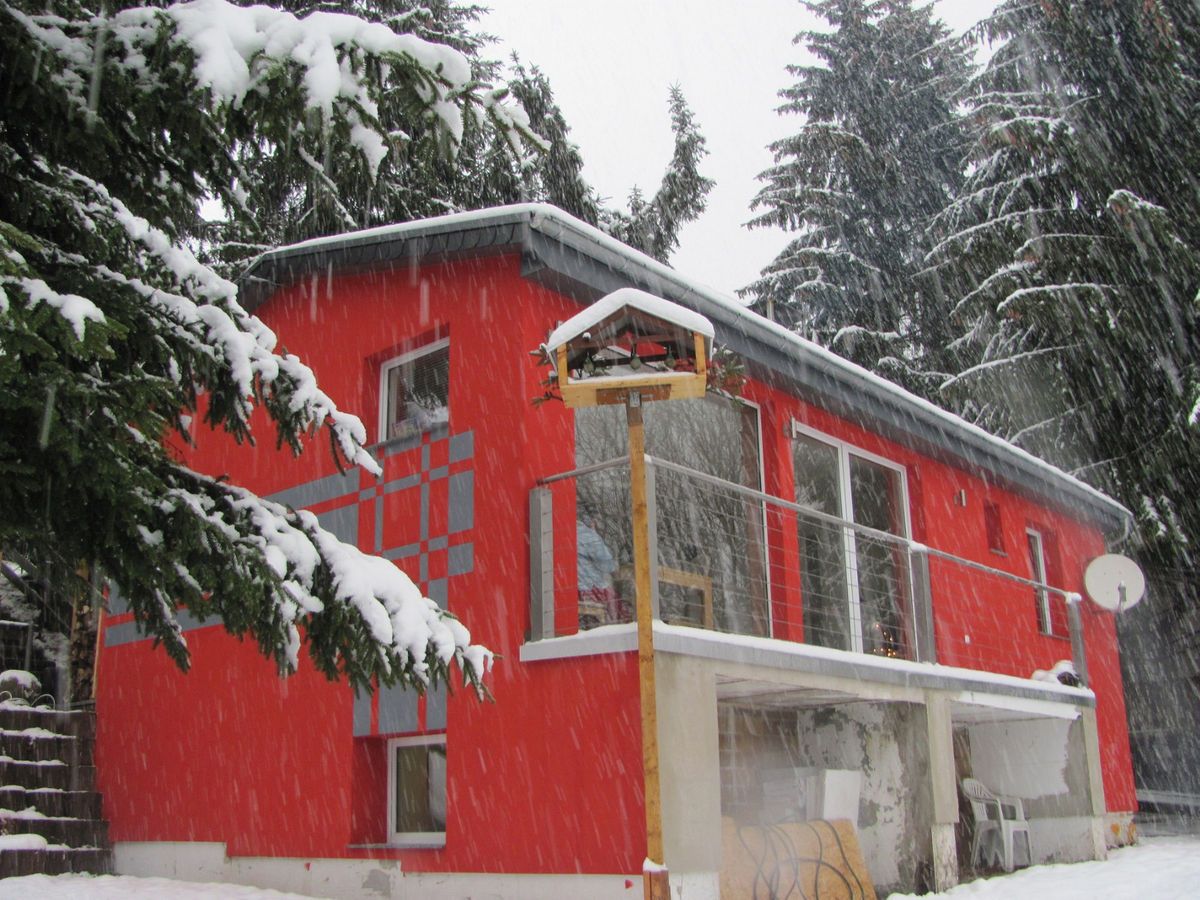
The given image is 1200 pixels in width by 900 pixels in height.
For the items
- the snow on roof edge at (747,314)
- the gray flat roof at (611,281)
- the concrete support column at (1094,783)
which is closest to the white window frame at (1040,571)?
the snow on roof edge at (747,314)

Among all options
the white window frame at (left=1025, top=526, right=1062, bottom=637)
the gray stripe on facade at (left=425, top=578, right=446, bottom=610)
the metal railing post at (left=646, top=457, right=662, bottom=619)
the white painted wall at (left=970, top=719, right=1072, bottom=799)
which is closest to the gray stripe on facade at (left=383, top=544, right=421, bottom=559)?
the gray stripe on facade at (left=425, top=578, right=446, bottom=610)

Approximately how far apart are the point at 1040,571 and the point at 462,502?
9252 millimetres

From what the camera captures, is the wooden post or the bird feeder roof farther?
the bird feeder roof

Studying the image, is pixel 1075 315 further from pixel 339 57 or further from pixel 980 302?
pixel 339 57

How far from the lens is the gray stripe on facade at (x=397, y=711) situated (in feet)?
26.1

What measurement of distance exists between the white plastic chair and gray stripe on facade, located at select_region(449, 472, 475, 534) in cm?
586

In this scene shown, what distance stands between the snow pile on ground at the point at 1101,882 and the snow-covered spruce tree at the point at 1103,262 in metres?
7.68

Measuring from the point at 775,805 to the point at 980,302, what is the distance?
588 inches

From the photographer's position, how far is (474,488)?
7820 millimetres

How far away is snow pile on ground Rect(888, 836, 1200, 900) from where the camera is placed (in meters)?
8.34

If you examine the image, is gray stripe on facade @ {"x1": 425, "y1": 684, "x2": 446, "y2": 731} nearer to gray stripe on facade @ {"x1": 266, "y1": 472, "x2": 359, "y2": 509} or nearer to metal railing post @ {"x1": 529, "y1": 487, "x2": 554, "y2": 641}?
metal railing post @ {"x1": 529, "y1": 487, "x2": 554, "y2": 641}

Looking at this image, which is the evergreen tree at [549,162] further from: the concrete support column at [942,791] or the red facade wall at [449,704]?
the concrete support column at [942,791]

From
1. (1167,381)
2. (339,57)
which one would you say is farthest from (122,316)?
(1167,381)

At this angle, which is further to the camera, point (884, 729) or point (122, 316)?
point (884, 729)
